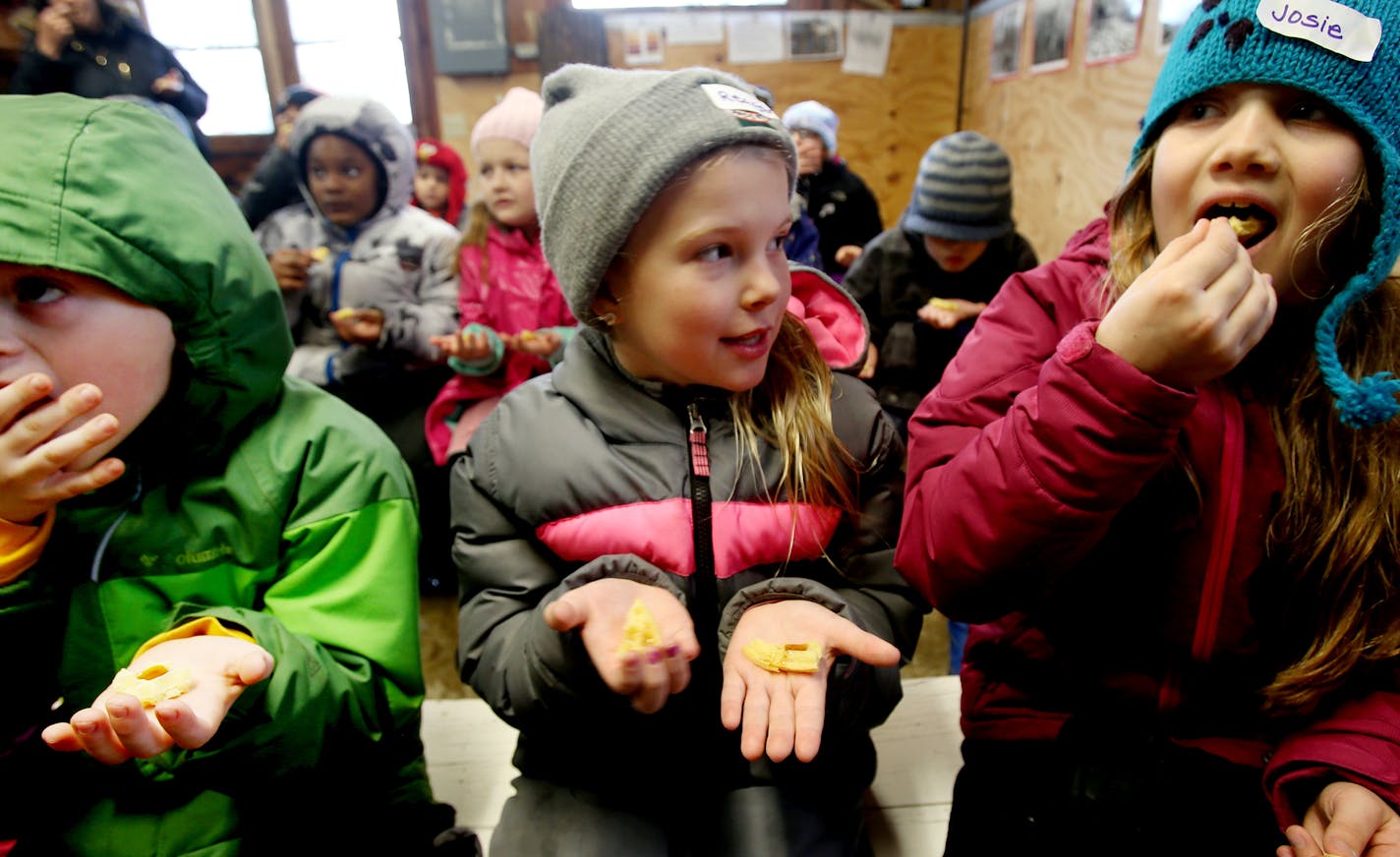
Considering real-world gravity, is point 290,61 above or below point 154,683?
above

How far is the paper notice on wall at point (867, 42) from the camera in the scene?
12.9 feet

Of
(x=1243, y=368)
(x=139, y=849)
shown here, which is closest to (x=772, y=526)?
(x=1243, y=368)

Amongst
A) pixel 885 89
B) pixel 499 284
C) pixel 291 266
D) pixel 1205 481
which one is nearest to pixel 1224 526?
pixel 1205 481

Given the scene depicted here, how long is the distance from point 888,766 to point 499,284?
4.78ft

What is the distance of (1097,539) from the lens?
0.70 meters

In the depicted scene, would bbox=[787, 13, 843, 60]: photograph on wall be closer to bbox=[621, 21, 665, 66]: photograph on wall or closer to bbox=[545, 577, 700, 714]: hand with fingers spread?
bbox=[621, 21, 665, 66]: photograph on wall

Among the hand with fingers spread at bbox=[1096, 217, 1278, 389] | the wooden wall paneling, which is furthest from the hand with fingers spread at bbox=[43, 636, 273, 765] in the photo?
the wooden wall paneling

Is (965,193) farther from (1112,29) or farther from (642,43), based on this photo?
(642,43)

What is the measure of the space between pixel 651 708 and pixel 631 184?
478 millimetres

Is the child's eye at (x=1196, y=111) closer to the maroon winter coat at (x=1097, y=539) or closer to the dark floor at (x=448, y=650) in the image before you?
the maroon winter coat at (x=1097, y=539)

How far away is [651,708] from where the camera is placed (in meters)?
0.65

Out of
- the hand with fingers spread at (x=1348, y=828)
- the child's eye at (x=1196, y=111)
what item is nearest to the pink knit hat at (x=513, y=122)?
the child's eye at (x=1196, y=111)

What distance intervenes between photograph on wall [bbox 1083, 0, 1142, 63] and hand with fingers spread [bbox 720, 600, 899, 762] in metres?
2.28

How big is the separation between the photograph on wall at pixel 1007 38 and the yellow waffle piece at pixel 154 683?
11.5 ft
